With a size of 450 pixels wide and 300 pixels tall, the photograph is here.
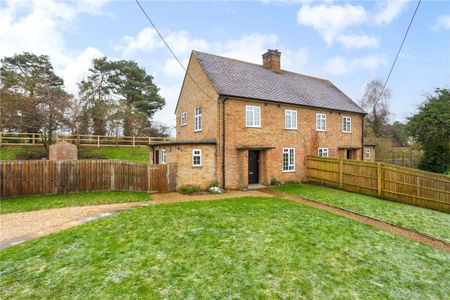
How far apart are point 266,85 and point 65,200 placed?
48.2 ft

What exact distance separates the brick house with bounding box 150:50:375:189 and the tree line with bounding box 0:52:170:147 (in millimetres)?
13266

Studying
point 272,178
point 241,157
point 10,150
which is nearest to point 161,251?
point 241,157

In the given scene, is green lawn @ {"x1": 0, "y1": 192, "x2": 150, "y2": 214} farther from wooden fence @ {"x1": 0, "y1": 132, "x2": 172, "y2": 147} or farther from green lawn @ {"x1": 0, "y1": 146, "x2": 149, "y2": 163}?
wooden fence @ {"x1": 0, "y1": 132, "x2": 172, "y2": 147}

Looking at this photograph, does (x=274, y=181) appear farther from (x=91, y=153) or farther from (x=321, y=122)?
(x=91, y=153)

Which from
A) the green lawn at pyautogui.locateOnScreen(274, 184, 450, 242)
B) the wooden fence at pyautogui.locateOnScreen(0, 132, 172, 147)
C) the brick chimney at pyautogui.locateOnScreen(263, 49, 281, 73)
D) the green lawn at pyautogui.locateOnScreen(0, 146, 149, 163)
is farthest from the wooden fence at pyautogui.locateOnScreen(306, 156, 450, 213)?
the wooden fence at pyautogui.locateOnScreen(0, 132, 172, 147)

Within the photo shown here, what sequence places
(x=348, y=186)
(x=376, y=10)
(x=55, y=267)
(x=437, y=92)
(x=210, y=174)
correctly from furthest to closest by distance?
(x=437, y=92), (x=348, y=186), (x=210, y=174), (x=376, y=10), (x=55, y=267)

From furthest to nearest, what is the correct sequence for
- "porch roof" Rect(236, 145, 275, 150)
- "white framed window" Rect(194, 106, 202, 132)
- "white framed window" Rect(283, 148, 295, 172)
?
"white framed window" Rect(283, 148, 295, 172) → "white framed window" Rect(194, 106, 202, 132) → "porch roof" Rect(236, 145, 275, 150)

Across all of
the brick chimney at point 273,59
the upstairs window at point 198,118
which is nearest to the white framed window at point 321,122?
the brick chimney at point 273,59

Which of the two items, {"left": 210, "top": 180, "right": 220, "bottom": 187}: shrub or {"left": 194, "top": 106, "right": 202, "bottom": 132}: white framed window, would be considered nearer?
{"left": 210, "top": 180, "right": 220, "bottom": 187}: shrub

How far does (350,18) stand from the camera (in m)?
12.8

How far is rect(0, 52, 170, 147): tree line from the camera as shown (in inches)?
900

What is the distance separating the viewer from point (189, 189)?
13211 mm

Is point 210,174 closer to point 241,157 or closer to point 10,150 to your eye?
point 241,157

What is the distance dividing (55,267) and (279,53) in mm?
21776
